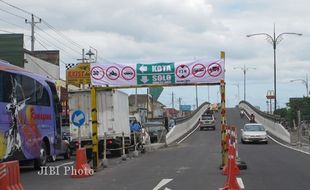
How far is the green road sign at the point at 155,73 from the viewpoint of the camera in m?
21.3

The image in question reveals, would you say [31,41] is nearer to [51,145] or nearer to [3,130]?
[51,145]

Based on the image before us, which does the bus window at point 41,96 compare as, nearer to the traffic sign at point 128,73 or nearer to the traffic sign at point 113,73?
the traffic sign at point 113,73

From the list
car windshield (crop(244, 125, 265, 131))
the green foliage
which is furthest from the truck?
the green foliage

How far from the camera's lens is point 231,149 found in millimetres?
15719

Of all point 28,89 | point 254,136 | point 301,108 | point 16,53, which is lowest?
point 254,136

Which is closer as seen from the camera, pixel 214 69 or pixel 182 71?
pixel 214 69

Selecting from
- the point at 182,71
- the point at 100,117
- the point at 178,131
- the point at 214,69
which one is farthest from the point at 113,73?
the point at 178,131

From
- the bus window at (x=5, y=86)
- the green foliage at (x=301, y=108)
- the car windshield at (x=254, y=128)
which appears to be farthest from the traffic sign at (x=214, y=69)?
the green foliage at (x=301, y=108)

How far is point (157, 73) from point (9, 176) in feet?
40.9

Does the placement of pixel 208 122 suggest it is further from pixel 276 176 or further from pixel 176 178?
pixel 176 178

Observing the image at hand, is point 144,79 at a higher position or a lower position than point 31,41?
lower

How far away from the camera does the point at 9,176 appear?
929 cm

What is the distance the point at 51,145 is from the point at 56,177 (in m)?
5.43

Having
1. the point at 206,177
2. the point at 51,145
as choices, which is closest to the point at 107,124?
the point at 51,145
